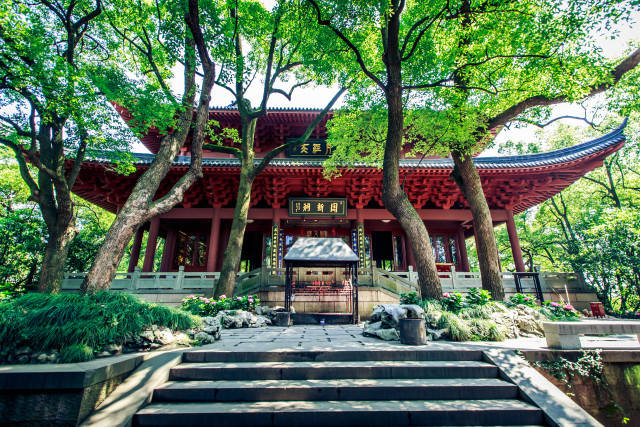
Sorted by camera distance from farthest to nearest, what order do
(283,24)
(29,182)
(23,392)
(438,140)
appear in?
(283,24) < (438,140) < (29,182) < (23,392)

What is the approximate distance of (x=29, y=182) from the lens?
641cm

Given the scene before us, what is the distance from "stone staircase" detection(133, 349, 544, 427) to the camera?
267 centimetres

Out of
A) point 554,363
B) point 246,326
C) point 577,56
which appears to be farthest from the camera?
point 246,326

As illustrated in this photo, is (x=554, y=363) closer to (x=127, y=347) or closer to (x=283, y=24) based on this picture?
(x=127, y=347)

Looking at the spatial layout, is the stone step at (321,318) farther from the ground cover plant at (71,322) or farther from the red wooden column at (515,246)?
the red wooden column at (515,246)

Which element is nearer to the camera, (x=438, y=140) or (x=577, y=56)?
(x=577, y=56)

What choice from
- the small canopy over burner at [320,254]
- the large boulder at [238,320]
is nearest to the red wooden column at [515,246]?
the small canopy over burner at [320,254]

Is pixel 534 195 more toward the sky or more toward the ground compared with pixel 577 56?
more toward the ground

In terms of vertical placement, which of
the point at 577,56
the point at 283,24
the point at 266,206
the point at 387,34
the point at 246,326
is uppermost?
the point at 283,24

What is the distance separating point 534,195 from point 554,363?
10.5 metres

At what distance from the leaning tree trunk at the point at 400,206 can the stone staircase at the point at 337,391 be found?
2299 millimetres

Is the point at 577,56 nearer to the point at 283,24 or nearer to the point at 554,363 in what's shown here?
the point at 554,363

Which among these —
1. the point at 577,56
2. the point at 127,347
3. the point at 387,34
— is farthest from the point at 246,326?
the point at 577,56

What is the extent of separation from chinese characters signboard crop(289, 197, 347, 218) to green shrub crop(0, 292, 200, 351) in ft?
24.5
